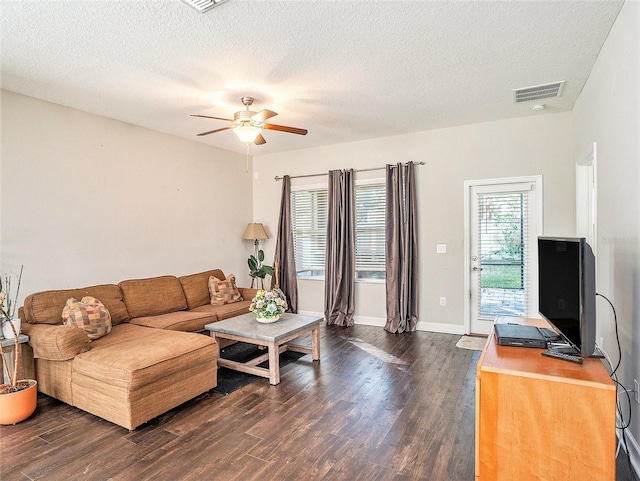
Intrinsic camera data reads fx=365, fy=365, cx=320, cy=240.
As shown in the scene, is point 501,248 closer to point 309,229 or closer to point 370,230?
point 370,230

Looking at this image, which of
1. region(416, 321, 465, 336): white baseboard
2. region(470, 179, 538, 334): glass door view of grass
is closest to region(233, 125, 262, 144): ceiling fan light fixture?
region(470, 179, 538, 334): glass door view of grass

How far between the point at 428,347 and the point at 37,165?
4.69 meters

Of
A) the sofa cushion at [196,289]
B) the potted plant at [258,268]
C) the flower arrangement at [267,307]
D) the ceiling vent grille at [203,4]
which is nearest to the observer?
the ceiling vent grille at [203,4]

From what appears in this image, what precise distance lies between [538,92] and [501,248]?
6.24 feet

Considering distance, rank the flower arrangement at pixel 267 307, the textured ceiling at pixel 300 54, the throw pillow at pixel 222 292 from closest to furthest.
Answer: the textured ceiling at pixel 300 54, the flower arrangement at pixel 267 307, the throw pillow at pixel 222 292

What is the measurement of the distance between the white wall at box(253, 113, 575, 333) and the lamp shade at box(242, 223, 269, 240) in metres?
1.00

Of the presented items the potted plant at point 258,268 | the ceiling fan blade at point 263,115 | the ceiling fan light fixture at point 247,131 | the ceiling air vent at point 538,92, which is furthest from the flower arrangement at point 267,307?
the ceiling air vent at point 538,92

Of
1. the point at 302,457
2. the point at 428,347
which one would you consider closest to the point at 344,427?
the point at 302,457

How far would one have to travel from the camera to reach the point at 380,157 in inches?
213

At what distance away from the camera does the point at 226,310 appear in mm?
4488

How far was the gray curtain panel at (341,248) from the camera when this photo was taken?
18.2 feet

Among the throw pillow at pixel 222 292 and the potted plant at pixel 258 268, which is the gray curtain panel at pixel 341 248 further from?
the throw pillow at pixel 222 292

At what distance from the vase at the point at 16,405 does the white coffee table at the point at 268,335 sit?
1.45 m

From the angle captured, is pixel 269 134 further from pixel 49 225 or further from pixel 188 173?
pixel 49 225
